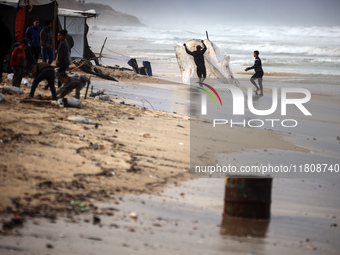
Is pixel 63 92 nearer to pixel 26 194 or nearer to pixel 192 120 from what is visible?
pixel 192 120

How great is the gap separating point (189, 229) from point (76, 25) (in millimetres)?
Answer: 17288

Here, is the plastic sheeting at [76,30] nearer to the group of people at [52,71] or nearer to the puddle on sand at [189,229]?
the group of people at [52,71]

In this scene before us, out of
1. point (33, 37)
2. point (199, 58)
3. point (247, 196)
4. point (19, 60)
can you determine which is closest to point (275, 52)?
point (199, 58)

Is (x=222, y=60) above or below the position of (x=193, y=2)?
below

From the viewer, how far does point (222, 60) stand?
18.8 meters

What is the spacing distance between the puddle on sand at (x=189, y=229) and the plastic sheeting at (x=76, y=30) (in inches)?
612

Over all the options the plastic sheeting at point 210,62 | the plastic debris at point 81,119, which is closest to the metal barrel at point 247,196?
the plastic debris at point 81,119

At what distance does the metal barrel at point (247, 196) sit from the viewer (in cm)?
528

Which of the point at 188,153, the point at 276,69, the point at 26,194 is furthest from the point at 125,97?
the point at 276,69

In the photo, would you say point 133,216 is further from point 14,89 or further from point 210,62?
point 210,62

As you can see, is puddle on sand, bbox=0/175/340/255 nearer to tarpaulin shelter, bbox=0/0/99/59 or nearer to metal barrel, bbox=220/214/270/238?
metal barrel, bbox=220/214/270/238

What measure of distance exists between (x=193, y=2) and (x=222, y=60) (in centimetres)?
13327

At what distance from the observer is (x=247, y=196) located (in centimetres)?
529

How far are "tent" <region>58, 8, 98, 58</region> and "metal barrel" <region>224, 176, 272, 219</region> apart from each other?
643 inches
